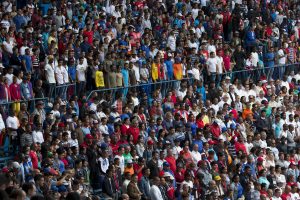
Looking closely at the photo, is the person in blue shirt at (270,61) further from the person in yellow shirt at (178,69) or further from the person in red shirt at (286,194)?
the person in red shirt at (286,194)

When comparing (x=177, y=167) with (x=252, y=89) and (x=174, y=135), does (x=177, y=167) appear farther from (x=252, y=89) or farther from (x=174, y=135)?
(x=252, y=89)

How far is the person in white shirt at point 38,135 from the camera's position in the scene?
1037 inches

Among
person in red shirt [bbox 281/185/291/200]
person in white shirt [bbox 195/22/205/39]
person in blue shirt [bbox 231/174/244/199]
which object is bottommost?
person in red shirt [bbox 281/185/291/200]

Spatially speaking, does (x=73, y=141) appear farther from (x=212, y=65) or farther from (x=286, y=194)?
(x=212, y=65)

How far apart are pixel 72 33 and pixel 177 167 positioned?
19.7ft

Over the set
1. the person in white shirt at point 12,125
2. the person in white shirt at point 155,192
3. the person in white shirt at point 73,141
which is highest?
the person in white shirt at point 12,125

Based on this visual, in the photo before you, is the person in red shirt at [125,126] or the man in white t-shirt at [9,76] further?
the person in red shirt at [125,126]

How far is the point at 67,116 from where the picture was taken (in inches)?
1103

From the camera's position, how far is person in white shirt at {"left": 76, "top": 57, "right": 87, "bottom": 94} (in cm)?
3048

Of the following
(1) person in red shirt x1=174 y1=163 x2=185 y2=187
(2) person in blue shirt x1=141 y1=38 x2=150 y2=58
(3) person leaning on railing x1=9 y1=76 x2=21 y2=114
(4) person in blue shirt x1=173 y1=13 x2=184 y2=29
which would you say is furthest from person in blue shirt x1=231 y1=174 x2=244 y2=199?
(4) person in blue shirt x1=173 y1=13 x2=184 y2=29

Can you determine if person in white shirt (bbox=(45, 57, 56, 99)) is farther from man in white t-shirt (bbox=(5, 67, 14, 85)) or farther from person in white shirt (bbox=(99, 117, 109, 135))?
person in white shirt (bbox=(99, 117, 109, 135))

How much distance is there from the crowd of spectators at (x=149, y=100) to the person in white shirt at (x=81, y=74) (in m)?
0.03

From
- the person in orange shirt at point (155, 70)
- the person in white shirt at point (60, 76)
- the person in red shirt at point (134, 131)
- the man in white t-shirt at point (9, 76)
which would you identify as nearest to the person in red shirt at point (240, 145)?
the person in orange shirt at point (155, 70)

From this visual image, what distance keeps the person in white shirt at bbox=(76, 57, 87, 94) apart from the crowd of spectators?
26mm
